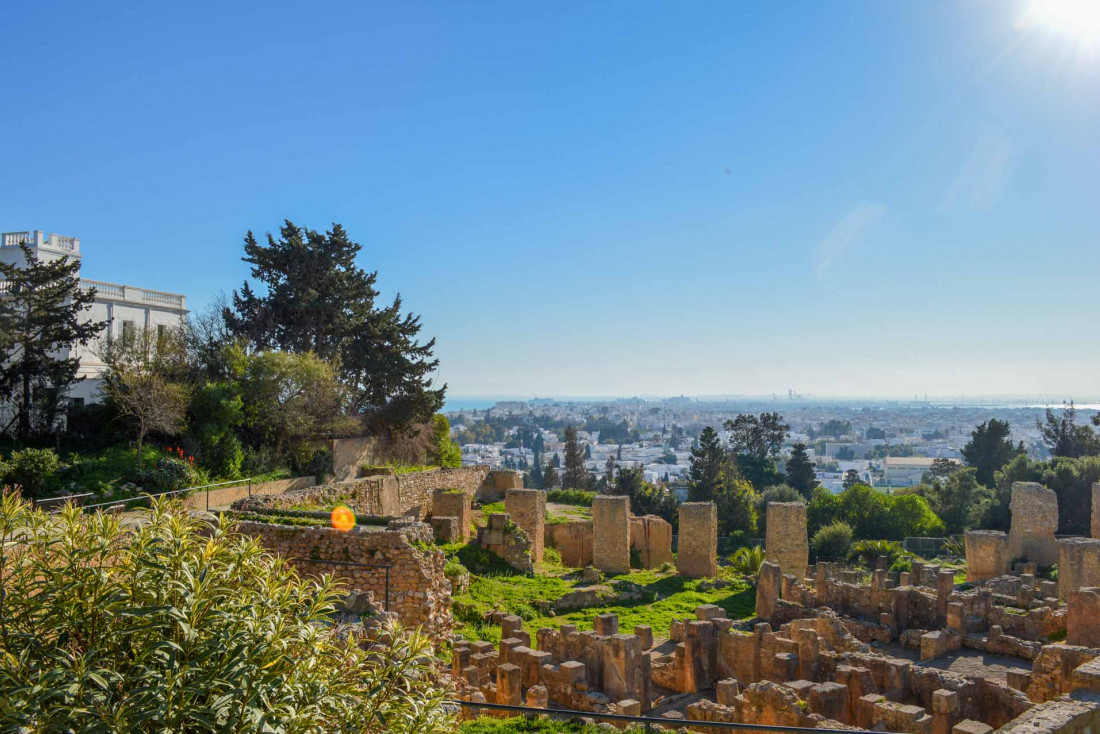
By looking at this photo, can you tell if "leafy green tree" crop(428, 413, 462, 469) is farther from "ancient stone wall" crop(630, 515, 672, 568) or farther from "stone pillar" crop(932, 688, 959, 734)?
"stone pillar" crop(932, 688, 959, 734)

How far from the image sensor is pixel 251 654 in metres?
4.61

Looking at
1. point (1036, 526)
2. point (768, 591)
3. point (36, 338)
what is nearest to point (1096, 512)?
point (1036, 526)

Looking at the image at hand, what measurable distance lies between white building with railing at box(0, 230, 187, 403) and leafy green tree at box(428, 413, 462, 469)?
40.8ft

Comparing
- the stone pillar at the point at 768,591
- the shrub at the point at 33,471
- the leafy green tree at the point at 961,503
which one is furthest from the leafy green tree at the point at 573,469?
the shrub at the point at 33,471

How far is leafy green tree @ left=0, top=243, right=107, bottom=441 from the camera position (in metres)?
24.5

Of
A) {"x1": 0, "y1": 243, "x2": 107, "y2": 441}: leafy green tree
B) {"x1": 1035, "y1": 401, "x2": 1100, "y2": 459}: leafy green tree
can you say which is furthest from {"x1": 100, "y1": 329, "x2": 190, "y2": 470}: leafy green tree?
{"x1": 1035, "y1": 401, "x2": 1100, "y2": 459}: leafy green tree

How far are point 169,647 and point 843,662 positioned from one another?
12521mm

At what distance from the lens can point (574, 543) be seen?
27.4 m

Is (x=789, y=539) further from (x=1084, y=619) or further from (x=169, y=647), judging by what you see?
(x=169, y=647)

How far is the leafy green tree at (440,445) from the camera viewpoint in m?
37.6

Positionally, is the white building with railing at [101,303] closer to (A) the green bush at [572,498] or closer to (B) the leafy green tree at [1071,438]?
(A) the green bush at [572,498]

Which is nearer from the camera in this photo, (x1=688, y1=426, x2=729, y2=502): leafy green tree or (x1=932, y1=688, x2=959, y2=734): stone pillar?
(x1=932, y1=688, x2=959, y2=734): stone pillar

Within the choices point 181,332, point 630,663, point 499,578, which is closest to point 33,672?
point 630,663

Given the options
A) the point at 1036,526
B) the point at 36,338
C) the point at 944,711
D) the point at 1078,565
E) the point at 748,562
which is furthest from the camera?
the point at 1036,526
